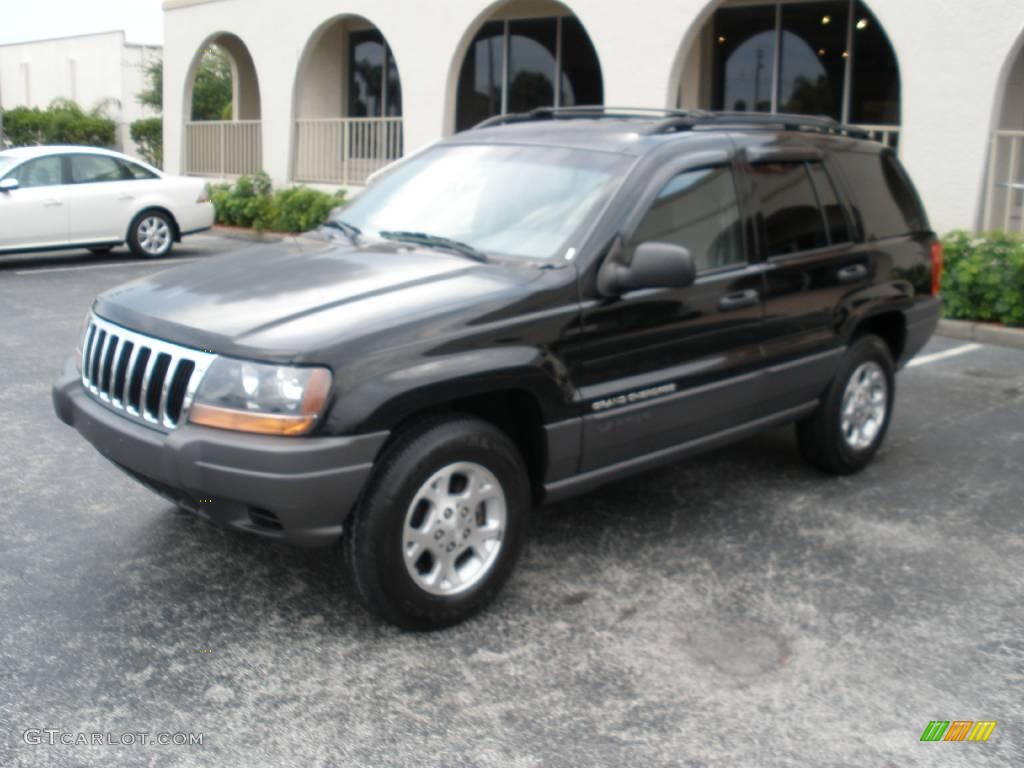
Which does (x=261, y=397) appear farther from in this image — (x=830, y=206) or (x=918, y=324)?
(x=918, y=324)

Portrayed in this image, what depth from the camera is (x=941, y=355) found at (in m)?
9.48

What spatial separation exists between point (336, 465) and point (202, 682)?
2.74 feet

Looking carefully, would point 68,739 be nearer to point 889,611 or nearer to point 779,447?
point 889,611

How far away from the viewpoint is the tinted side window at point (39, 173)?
44.4ft

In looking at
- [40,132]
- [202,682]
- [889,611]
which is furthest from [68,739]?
[40,132]

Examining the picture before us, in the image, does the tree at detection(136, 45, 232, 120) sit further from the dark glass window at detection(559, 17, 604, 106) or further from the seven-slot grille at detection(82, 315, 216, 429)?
the seven-slot grille at detection(82, 315, 216, 429)

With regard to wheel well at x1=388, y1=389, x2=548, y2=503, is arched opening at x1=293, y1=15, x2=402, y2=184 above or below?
above

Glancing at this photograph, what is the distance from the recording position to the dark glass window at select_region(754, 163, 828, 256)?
5.34 meters

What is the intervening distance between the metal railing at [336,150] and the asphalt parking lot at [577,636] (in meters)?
11.7

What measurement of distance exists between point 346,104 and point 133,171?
5.61 meters

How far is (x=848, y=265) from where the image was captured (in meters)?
5.77

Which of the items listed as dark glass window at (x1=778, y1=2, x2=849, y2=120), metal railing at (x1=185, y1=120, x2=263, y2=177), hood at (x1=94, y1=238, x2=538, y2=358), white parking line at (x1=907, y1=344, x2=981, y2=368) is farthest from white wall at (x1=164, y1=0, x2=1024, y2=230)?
hood at (x1=94, y1=238, x2=538, y2=358)

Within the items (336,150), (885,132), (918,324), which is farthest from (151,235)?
(918,324)

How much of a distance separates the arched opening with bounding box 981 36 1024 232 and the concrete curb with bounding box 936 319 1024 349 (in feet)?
3.55
